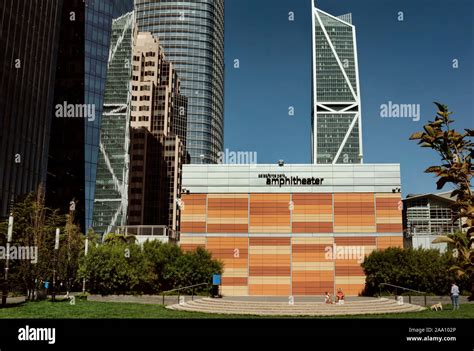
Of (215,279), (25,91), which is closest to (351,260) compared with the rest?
(215,279)

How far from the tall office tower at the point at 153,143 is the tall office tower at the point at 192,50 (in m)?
20.2

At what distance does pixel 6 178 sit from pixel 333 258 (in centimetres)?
4760

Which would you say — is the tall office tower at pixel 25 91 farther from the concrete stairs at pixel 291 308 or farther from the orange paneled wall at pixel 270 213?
the concrete stairs at pixel 291 308

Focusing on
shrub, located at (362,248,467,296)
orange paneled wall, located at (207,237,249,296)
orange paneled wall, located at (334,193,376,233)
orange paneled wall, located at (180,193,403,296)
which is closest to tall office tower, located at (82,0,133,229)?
orange paneled wall, located at (180,193,403,296)

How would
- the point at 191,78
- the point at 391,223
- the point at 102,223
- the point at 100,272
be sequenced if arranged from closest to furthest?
the point at 100,272
the point at 391,223
the point at 102,223
the point at 191,78

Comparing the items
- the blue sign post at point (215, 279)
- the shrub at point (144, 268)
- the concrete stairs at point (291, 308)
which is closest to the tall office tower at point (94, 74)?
the shrub at point (144, 268)

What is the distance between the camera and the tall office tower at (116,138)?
395 ft

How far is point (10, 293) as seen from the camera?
1815 inches

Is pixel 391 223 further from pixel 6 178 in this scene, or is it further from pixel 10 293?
pixel 6 178

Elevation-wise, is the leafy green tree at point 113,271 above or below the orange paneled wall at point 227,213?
below

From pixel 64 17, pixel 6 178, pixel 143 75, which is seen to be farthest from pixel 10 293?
pixel 143 75

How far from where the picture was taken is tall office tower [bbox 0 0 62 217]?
68.1 metres

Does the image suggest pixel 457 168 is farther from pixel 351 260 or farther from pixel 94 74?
pixel 94 74

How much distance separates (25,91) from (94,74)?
27.8 m
